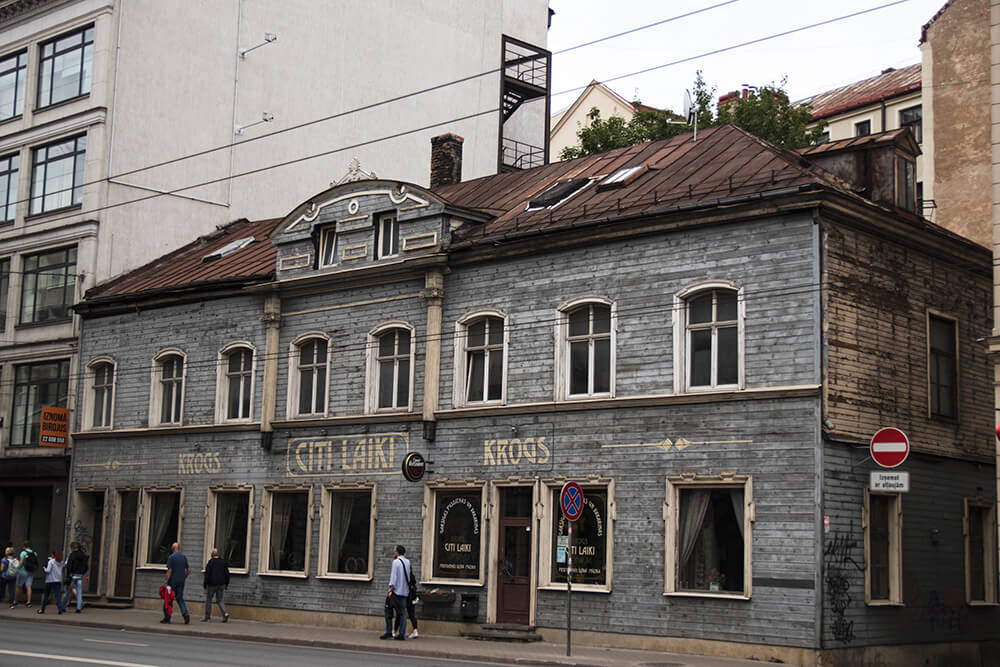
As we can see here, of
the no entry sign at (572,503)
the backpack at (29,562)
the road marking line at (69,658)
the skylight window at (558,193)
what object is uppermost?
the skylight window at (558,193)

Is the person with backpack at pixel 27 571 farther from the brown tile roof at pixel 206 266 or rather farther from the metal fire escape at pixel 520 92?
the metal fire escape at pixel 520 92

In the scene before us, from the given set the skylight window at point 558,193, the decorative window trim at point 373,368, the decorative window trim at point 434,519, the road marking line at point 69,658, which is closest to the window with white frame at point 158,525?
the decorative window trim at point 373,368

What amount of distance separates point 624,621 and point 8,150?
27.7 meters

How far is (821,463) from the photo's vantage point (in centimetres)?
2128

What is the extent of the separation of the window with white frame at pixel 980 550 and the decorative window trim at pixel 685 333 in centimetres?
618

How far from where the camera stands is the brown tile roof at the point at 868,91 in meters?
55.1

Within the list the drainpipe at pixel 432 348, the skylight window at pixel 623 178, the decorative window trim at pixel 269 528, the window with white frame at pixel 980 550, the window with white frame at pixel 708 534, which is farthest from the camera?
the decorative window trim at pixel 269 528

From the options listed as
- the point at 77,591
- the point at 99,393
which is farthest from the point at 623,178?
the point at 99,393

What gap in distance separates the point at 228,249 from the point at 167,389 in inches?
184

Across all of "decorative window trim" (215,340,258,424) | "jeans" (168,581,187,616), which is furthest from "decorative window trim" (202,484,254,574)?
"jeans" (168,581,187,616)

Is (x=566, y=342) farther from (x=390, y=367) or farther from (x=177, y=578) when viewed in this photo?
(x=177, y=578)

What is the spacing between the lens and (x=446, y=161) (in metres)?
35.8

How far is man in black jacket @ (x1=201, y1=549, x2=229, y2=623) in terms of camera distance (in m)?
28.2

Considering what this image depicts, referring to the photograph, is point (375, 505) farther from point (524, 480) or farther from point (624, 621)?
point (624, 621)
